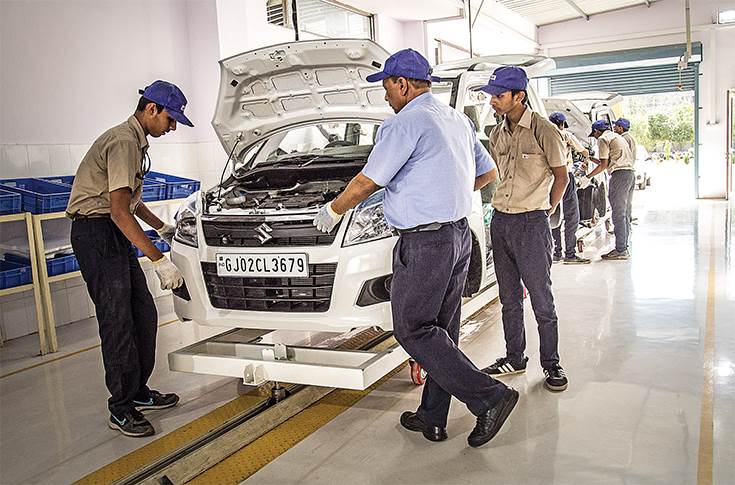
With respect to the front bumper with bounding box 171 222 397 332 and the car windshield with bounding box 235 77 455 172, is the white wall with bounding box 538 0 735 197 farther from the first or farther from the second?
the front bumper with bounding box 171 222 397 332

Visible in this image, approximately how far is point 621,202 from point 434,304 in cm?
575

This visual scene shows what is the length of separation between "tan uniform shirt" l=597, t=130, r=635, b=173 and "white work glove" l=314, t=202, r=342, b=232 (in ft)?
18.8

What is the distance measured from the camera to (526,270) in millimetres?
3730

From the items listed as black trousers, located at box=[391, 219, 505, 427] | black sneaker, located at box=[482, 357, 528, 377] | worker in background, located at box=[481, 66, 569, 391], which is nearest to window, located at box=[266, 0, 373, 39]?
worker in background, located at box=[481, 66, 569, 391]

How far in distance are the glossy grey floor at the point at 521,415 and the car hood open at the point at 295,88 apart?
1.66m

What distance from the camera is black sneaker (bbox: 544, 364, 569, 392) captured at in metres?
3.71

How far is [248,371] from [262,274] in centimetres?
48

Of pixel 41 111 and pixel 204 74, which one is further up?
pixel 204 74

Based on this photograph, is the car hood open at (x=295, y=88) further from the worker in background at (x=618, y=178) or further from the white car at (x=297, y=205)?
the worker in background at (x=618, y=178)

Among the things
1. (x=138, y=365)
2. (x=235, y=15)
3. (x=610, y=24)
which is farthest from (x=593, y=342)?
(x=610, y=24)

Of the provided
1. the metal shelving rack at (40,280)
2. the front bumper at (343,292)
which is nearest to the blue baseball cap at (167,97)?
the front bumper at (343,292)

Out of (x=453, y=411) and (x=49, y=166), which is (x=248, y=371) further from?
(x=49, y=166)

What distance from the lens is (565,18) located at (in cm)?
1720

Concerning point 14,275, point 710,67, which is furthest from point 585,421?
point 710,67
